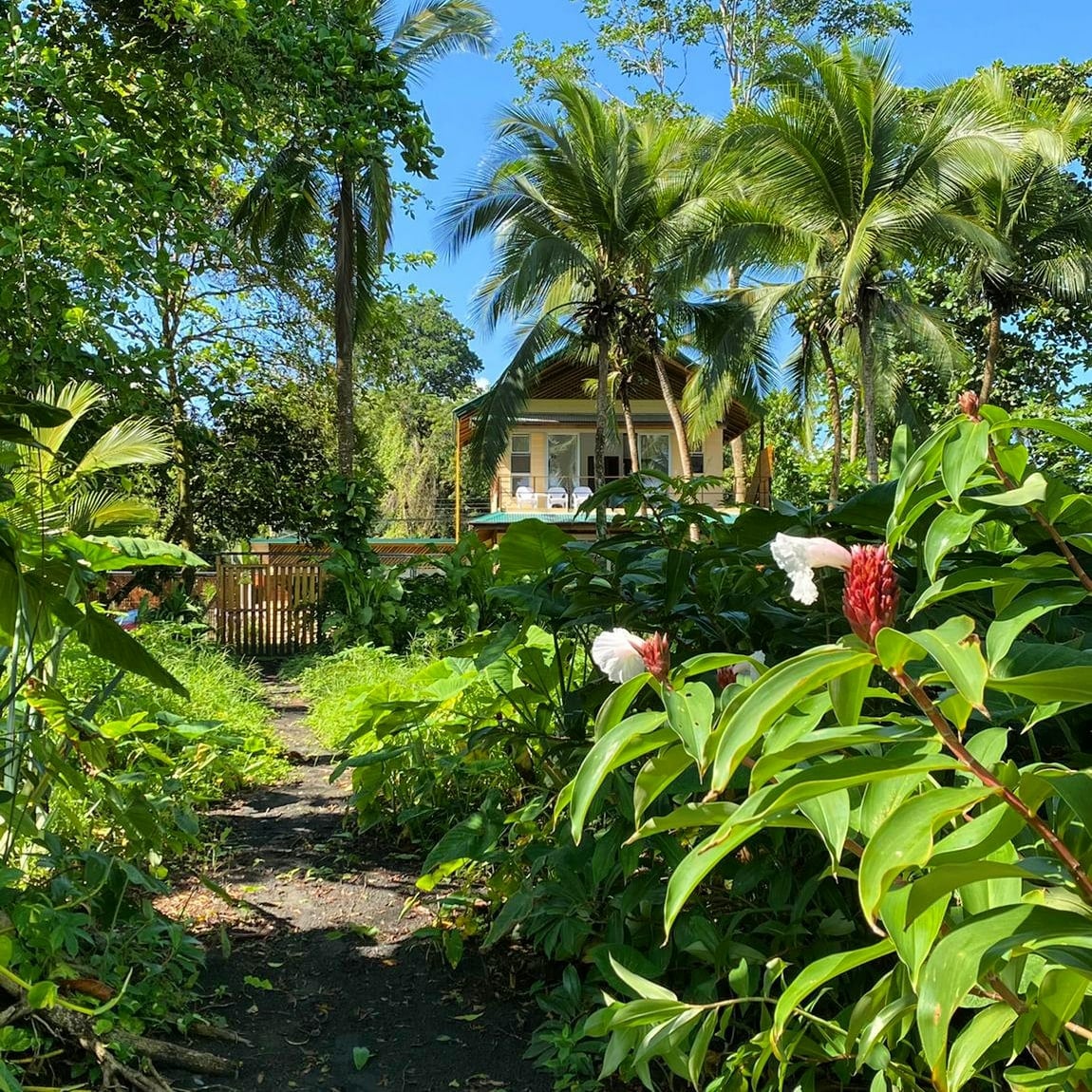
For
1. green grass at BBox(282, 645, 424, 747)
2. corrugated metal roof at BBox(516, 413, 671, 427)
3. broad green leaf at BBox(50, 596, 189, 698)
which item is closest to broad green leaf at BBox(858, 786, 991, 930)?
broad green leaf at BBox(50, 596, 189, 698)

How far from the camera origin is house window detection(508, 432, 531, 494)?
978 inches

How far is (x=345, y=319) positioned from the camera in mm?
13672

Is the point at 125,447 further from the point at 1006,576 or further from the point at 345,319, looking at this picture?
the point at 345,319

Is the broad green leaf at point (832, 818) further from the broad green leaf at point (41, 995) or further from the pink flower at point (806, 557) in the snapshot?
the broad green leaf at point (41, 995)

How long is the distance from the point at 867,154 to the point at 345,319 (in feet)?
27.4

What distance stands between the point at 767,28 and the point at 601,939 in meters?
25.9

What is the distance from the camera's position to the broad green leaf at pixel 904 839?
2.28ft

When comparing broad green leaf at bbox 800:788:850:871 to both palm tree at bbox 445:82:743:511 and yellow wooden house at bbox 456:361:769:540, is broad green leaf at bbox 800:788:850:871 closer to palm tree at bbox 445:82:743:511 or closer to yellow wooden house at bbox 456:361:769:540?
palm tree at bbox 445:82:743:511

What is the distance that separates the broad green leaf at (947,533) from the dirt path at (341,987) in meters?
1.65

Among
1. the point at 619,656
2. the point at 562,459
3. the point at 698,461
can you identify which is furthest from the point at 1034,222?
the point at 619,656

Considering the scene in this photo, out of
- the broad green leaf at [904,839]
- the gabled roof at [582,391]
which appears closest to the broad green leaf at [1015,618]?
the broad green leaf at [904,839]

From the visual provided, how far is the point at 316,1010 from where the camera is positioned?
234 cm

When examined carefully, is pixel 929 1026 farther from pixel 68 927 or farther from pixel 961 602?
pixel 68 927

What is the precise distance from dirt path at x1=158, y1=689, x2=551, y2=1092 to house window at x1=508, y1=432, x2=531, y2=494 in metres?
21.5
